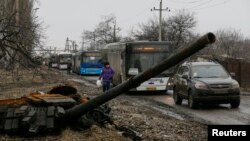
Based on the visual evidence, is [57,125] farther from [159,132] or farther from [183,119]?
[183,119]

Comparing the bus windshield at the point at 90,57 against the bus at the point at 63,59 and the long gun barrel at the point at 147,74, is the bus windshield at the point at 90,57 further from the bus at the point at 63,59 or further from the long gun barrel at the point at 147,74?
the long gun barrel at the point at 147,74

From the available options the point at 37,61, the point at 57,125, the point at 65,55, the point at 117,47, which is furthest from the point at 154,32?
the point at 57,125

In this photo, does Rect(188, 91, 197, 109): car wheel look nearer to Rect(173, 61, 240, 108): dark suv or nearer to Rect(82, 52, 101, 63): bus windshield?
Rect(173, 61, 240, 108): dark suv

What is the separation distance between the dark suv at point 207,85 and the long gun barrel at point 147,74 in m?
9.28

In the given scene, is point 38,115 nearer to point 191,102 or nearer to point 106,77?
point 191,102

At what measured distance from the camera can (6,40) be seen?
24922 millimetres

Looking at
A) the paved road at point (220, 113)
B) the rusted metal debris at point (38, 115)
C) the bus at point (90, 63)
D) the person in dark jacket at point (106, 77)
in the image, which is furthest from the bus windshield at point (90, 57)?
the rusted metal debris at point (38, 115)

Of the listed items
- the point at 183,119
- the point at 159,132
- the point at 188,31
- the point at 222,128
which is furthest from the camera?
Result: the point at 188,31

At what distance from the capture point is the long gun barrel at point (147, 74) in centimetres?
763

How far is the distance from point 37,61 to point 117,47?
19.4 ft

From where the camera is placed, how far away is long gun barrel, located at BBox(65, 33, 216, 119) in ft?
25.0

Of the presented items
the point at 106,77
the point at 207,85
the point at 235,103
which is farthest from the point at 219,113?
the point at 106,77

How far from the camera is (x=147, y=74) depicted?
8789mm

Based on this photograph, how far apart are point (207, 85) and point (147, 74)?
34.4 feet
